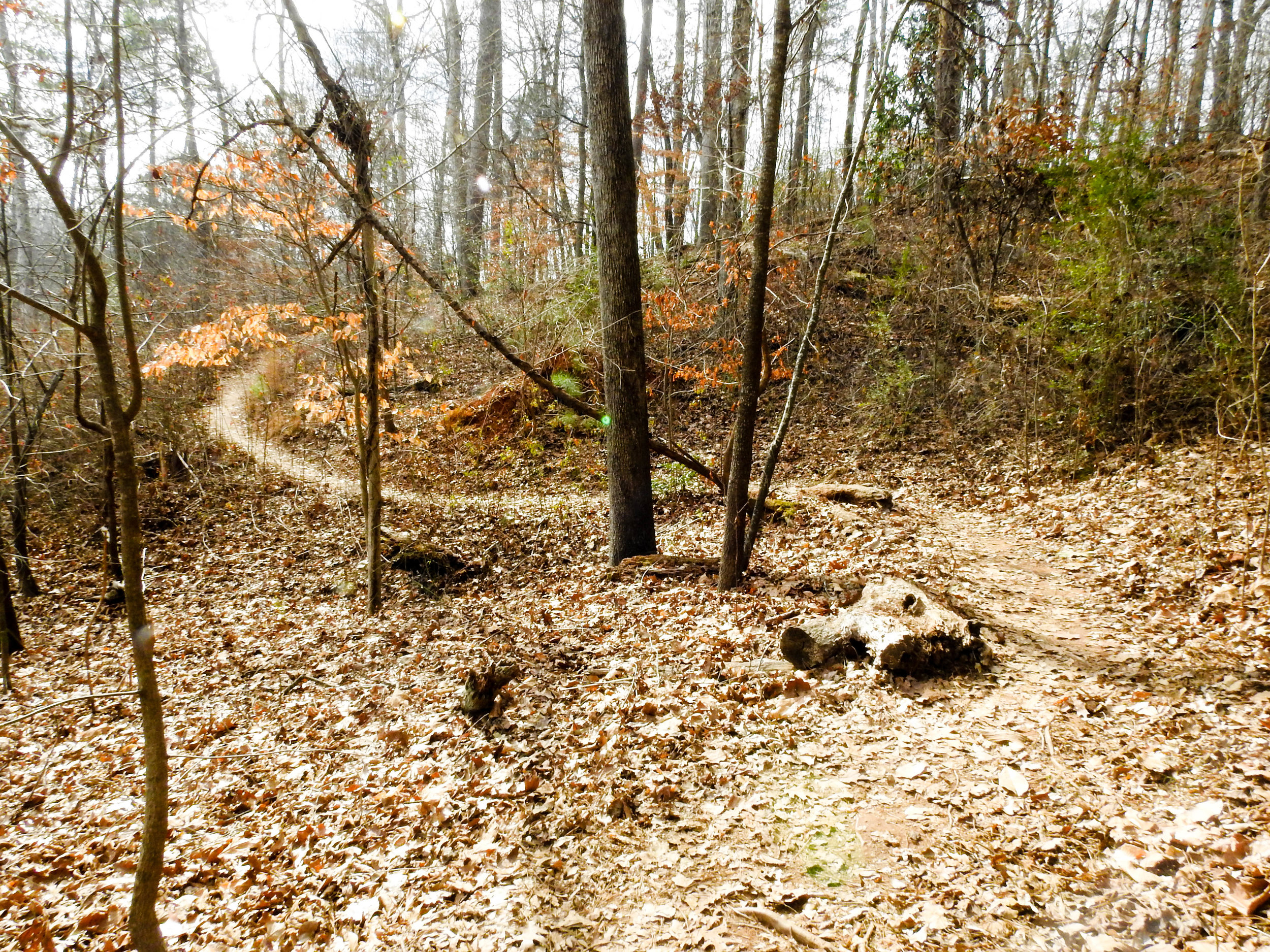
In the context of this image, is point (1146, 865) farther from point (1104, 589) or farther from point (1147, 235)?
point (1147, 235)

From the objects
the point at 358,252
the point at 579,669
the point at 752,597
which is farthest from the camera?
the point at 358,252

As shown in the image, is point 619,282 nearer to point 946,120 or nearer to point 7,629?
point 7,629

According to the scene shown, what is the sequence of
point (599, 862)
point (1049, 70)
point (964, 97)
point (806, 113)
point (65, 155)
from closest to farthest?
point (65, 155) < point (599, 862) < point (964, 97) < point (1049, 70) < point (806, 113)

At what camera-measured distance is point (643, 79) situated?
1986cm

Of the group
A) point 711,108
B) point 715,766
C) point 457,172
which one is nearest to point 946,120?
point 711,108

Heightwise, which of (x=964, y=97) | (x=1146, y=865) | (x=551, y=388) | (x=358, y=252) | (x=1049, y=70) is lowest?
(x=1146, y=865)

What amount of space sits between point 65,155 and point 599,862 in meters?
3.89

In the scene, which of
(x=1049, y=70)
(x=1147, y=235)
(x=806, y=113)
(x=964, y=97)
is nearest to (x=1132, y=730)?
(x=1147, y=235)

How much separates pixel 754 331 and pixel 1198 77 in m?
16.4

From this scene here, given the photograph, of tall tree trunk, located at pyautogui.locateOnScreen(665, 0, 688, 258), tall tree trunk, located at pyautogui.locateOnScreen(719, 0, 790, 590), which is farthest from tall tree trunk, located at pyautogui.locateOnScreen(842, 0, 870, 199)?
tall tree trunk, located at pyautogui.locateOnScreen(665, 0, 688, 258)

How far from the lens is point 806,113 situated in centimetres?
1898

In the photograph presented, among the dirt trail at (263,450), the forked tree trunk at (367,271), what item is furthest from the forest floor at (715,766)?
the dirt trail at (263,450)

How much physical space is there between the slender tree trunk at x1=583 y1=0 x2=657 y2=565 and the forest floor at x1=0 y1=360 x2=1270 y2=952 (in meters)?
0.89

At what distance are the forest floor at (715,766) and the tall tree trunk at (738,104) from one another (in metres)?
8.18
